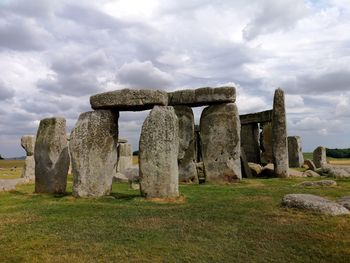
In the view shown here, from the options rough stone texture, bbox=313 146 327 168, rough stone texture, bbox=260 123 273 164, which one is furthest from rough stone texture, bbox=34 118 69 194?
rough stone texture, bbox=313 146 327 168

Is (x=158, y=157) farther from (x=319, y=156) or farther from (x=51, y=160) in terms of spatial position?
(x=319, y=156)

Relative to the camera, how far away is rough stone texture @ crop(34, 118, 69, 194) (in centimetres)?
1437

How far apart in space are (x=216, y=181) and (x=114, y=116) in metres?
6.46

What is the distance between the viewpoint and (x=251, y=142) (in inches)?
1040

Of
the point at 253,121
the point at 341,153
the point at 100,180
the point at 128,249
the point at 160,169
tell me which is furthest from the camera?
the point at 341,153

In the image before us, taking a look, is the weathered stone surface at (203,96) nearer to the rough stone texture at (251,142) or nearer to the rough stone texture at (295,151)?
the rough stone texture at (251,142)

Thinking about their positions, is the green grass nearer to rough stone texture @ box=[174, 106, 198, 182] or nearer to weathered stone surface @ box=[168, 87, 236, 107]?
weathered stone surface @ box=[168, 87, 236, 107]

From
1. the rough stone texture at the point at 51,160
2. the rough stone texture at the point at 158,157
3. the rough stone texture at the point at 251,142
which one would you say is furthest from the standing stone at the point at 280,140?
the rough stone texture at the point at 51,160

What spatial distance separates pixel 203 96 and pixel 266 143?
10.3 metres

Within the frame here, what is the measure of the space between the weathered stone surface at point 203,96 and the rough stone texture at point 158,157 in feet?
20.0

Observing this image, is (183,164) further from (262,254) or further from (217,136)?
(262,254)

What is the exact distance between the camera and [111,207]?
11.0m

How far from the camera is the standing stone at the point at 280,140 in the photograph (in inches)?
795

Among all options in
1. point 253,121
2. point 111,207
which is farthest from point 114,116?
point 253,121
